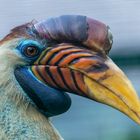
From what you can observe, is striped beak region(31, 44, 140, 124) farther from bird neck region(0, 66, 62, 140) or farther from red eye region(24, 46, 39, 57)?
bird neck region(0, 66, 62, 140)

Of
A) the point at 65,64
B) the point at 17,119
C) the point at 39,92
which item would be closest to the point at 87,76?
the point at 65,64

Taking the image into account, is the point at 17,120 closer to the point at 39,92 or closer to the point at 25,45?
the point at 39,92

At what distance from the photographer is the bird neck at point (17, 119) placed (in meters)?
7.46

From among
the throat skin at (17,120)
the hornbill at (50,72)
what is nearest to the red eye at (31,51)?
the hornbill at (50,72)

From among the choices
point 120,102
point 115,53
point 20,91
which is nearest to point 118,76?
point 120,102

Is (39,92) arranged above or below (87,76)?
below

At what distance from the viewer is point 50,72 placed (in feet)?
24.7

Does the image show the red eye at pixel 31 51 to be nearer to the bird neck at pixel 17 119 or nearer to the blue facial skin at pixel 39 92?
the blue facial skin at pixel 39 92

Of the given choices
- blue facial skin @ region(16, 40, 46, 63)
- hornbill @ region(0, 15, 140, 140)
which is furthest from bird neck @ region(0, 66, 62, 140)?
blue facial skin @ region(16, 40, 46, 63)

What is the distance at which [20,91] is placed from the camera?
7527mm

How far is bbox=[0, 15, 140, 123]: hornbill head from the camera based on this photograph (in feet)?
23.9

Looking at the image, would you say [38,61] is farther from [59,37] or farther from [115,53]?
[115,53]

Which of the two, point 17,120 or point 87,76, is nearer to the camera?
point 87,76

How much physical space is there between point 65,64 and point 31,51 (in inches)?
9.4
